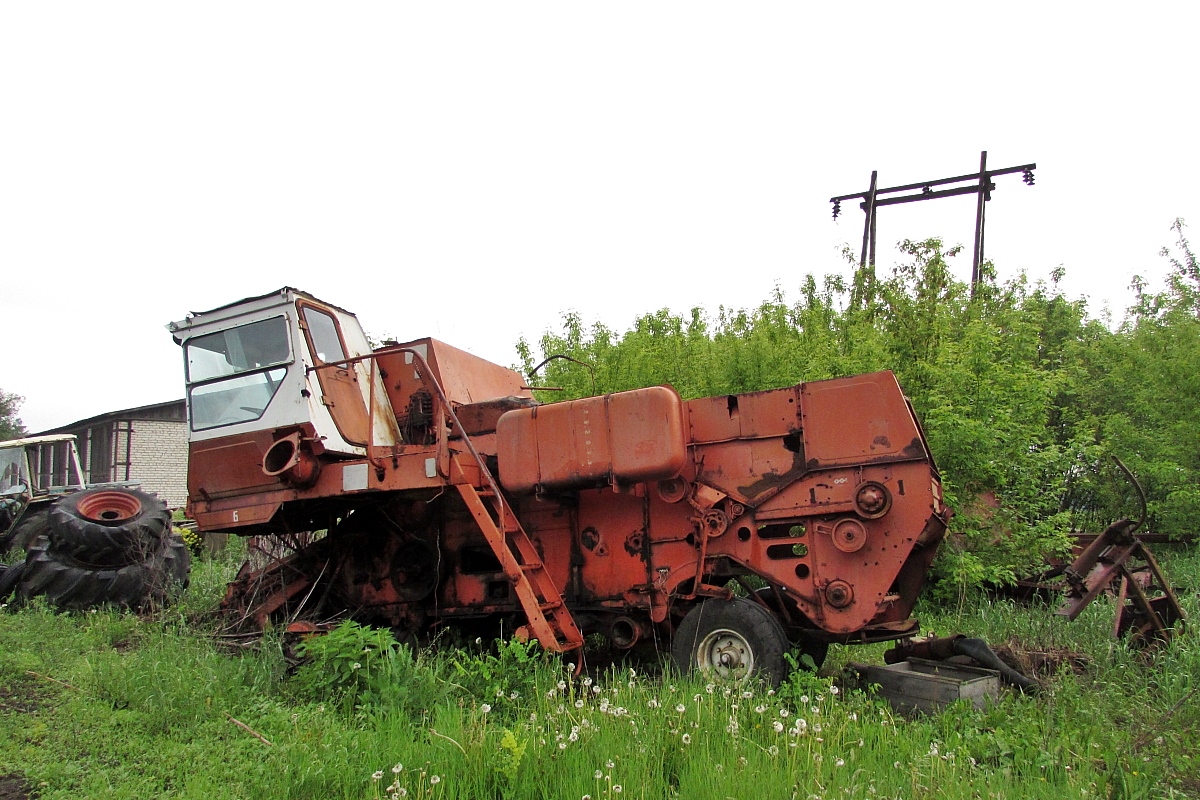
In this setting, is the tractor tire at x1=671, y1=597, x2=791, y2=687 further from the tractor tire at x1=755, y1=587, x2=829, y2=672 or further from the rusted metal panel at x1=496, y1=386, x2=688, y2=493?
→ the rusted metal panel at x1=496, y1=386, x2=688, y2=493

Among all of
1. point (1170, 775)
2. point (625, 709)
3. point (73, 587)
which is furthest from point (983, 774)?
point (73, 587)

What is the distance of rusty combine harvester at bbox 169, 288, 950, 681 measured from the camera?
5.98 metres

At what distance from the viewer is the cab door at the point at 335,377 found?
7.39 meters

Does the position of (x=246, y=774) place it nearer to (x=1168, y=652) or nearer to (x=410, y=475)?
(x=410, y=475)

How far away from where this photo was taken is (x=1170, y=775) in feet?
13.9

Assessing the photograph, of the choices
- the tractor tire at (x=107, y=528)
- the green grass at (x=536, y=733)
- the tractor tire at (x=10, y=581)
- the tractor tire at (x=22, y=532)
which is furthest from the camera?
the tractor tire at (x=22, y=532)

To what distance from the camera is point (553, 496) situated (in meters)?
6.93

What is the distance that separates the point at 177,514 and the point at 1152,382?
22.8 meters

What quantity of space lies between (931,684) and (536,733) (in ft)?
9.78

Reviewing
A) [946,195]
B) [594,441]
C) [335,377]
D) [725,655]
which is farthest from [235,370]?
[946,195]

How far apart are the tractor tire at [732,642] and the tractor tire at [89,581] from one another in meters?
5.71

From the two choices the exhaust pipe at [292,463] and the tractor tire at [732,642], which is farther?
the exhaust pipe at [292,463]

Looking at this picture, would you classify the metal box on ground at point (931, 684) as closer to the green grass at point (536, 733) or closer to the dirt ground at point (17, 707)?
the green grass at point (536, 733)

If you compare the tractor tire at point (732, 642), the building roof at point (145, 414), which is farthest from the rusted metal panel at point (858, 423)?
the building roof at point (145, 414)
